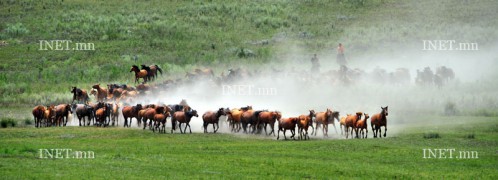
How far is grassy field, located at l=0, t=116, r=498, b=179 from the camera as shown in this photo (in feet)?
104

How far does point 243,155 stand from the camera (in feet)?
123

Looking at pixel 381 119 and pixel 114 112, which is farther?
pixel 114 112

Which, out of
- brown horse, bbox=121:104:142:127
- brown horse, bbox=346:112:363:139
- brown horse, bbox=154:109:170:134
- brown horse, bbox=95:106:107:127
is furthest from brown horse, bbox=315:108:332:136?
brown horse, bbox=95:106:107:127

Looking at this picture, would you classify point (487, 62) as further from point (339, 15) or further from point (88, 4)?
point (88, 4)

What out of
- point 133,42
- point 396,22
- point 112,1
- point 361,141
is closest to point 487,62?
point 396,22

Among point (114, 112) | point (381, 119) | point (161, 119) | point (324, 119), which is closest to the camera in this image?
point (381, 119)

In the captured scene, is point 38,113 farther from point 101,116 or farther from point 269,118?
point 269,118

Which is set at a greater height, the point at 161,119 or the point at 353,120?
the point at 161,119

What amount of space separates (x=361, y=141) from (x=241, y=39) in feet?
189

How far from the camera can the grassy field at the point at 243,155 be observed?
3158 cm

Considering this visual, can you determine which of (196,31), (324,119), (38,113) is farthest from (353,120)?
(196,31)

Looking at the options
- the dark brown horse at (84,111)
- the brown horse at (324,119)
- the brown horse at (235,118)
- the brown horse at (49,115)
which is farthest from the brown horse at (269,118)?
the brown horse at (49,115)

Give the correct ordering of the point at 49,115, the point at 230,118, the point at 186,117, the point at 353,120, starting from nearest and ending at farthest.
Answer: the point at 353,120 → the point at 186,117 → the point at 230,118 → the point at 49,115

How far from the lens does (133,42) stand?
9462cm
